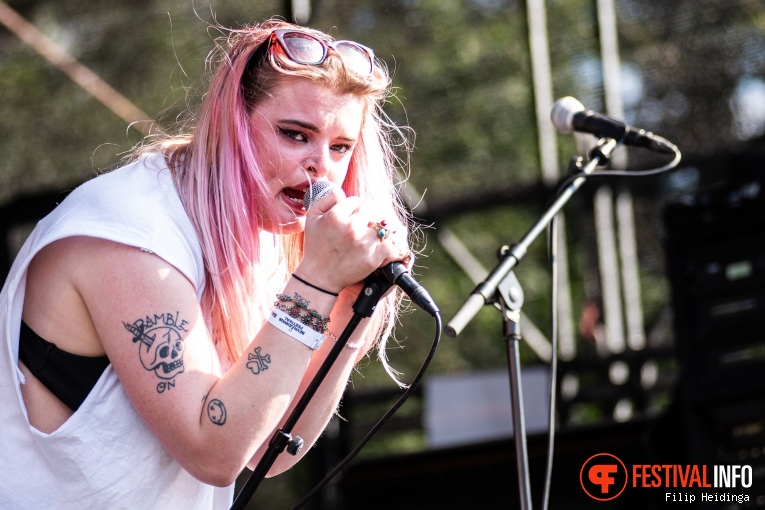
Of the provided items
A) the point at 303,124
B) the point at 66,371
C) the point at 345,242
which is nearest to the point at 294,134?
the point at 303,124

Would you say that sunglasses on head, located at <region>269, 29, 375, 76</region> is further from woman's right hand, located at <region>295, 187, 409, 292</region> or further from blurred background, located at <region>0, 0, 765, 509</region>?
blurred background, located at <region>0, 0, 765, 509</region>

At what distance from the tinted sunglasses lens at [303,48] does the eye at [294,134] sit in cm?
14

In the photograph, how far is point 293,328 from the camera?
4.96ft

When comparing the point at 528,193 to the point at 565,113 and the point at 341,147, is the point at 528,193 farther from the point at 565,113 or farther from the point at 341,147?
the point at 341,147

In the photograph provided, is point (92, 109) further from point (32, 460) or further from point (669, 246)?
point (32, 460)

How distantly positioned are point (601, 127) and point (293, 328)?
1.04 metres

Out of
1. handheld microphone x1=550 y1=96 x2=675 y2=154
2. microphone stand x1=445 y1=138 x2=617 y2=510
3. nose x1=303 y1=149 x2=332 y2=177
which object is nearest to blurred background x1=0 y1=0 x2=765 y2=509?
handheld microphone x1=550 y1=96 x2=675 y2=154

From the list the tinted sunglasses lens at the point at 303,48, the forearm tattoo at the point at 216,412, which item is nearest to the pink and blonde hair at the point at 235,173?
the tinted sunglasses lens at the point at 303,48

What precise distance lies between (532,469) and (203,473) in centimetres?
186

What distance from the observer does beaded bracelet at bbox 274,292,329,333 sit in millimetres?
1515

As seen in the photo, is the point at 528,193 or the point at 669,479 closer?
the point at 669,479

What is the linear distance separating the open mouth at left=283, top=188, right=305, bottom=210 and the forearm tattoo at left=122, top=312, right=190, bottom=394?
37 centimetres

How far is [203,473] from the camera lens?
1519mm

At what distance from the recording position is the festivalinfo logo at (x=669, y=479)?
262cm
